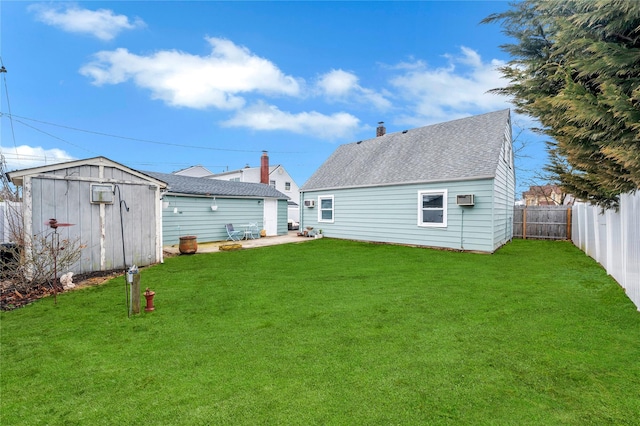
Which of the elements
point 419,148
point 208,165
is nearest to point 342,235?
point 419,148

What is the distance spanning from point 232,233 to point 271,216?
3131 millimetres

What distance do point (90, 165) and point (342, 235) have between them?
31.2 feet

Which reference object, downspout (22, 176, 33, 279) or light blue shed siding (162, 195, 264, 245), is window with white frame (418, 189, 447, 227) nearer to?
light blue shed siding (162, 195, 264, 245)

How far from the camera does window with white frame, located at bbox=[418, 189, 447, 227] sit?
1045cm

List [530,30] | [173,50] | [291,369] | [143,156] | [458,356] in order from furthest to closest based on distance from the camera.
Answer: [143,156] < [173,50] < [530,30] < [458,356] < [291,369]

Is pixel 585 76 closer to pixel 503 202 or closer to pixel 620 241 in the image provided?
pixel 620 241

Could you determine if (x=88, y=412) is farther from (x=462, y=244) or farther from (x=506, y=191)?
(x=506, y=191)

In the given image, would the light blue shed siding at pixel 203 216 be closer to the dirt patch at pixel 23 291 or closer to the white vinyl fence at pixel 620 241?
the dirt patch at pixel 23 291

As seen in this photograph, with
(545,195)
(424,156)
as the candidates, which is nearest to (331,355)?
(424,156)

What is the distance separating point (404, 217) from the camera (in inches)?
449

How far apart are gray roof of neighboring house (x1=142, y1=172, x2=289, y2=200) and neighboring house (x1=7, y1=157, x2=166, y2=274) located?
13.7 feet

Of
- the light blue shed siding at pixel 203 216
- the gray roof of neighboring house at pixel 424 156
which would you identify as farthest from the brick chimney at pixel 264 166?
the gray roof of neighboring house at pixel 424 156

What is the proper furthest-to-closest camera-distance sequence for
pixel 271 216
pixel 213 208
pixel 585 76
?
pixel 271 216, pixel 213 208, pixel 585 76

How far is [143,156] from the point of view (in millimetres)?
31453
